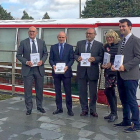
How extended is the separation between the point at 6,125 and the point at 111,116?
6.84ft

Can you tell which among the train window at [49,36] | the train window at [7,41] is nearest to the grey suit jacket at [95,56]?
the train window at [49,36]

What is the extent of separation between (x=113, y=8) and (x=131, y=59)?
29047 millimetres

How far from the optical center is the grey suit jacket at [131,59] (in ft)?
17.6

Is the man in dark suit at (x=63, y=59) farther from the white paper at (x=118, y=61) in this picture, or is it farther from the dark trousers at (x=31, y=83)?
the white paper at (x=118, y=61)

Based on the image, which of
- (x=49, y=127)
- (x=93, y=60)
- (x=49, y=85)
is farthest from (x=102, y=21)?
(x=49, y=127)

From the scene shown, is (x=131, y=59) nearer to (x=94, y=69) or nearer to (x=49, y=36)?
(x=94, y=69)

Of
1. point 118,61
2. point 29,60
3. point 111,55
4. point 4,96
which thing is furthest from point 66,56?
point 4,96

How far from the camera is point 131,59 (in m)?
5.47

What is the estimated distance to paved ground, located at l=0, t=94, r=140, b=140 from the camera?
211 inches

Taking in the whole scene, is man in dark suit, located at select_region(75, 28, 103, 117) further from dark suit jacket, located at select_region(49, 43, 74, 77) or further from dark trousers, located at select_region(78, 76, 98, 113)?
dark suit jacket, located at select_region(49, 43, 74, 77)

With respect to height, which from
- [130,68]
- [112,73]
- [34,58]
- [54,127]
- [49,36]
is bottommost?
[54,127]

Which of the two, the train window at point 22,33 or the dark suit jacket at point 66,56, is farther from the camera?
the train window at point 22,33

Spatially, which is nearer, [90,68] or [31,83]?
[90,68]

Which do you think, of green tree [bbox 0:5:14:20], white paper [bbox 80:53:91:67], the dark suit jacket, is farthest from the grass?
green tree [bbox 0:5:14:20]
